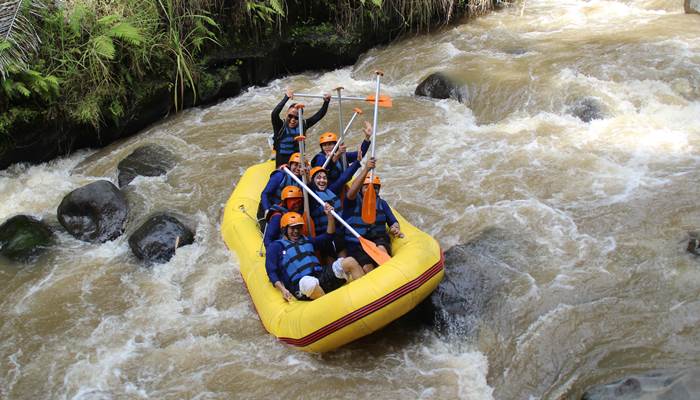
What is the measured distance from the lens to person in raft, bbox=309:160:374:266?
463 centimetres

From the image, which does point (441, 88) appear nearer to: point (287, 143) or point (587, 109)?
point (587, 109)

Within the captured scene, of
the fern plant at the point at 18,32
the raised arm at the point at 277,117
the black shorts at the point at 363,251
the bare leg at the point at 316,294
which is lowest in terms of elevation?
the bare leg at the point at 316,294

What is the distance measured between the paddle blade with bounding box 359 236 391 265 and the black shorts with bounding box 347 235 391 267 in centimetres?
13

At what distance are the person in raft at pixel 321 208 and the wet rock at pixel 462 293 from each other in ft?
2.57

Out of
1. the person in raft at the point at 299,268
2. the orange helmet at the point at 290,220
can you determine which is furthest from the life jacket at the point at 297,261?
the orange helmet at the point at 290,220

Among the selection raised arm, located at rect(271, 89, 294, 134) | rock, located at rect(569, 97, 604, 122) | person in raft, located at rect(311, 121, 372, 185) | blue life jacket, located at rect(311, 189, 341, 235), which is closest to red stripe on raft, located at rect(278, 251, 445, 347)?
blue life jacket, located at rect(311, 189, 341, 235)

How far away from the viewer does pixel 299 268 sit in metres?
4.28

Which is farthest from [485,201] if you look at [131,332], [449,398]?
[131,332]

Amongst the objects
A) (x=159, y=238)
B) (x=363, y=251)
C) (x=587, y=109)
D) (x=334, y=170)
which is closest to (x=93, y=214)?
(x=159, y=238)

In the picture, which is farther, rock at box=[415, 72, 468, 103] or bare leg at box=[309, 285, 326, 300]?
rock at box=[415, 72, 468, 103]

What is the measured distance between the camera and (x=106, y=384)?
4004mm

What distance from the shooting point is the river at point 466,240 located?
3.86 m

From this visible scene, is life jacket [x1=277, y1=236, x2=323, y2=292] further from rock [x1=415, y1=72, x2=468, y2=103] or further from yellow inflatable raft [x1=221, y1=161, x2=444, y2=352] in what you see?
rock [x1=415, y1=72, x2=468, y2=103]

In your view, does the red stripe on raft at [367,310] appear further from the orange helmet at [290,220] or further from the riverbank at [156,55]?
the riverbank at [156,55]
